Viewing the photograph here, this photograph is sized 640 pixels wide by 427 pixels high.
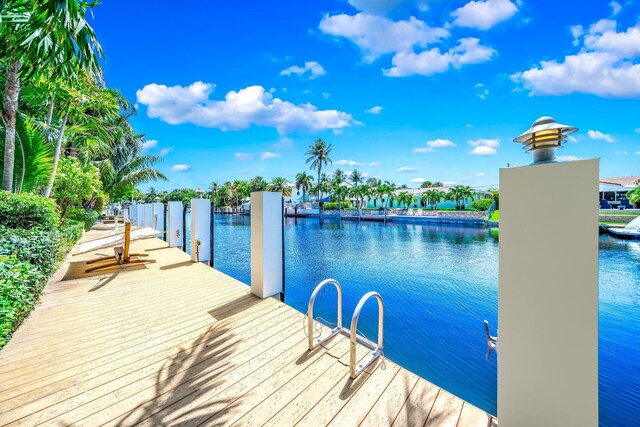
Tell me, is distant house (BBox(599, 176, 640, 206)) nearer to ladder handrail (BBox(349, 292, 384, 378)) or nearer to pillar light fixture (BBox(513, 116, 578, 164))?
pillar light fixture (BBox(513, 116, 578, 164))

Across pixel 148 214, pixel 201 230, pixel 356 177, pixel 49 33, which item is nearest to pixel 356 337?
pixel 49 33

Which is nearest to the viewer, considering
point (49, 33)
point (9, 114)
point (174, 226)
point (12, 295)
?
point (12, 295)

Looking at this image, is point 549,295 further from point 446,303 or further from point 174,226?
point 174,226

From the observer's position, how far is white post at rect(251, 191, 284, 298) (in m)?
4.28

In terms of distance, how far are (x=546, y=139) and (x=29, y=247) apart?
20.1 feet

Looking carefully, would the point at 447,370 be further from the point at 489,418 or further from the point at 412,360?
the point at 489,418

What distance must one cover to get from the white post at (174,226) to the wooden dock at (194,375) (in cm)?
518

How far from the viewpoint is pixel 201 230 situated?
7.00 meters

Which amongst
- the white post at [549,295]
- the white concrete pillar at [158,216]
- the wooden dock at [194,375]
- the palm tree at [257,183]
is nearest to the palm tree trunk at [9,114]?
the wooden dock at [194,375]

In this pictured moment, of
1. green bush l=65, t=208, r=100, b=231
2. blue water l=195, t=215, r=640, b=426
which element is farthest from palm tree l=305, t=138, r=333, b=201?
green bush l=65, t=208, r=100, b=231

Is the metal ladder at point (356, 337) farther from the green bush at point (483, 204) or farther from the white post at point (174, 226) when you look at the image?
the green bush at point (483, 204)

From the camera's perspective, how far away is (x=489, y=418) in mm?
1942

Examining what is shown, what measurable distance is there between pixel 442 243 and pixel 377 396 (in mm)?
20642

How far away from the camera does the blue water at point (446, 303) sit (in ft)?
16.9
